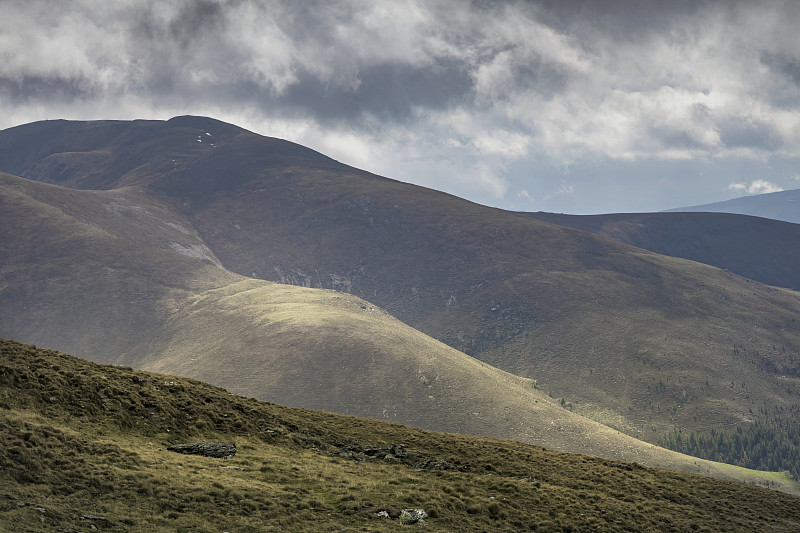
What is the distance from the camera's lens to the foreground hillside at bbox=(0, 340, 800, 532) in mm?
32812

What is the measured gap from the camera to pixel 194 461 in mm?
40750

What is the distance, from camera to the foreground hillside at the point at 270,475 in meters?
32.8

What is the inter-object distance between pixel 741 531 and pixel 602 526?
13538mm

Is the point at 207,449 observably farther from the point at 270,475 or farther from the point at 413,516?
the point at 413,516

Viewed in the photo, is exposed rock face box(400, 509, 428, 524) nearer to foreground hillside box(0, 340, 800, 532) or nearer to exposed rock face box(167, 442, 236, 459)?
foreground hillside box(0, 340, 800, 532)

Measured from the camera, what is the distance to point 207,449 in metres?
44.0

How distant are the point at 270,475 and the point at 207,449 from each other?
5.40 m

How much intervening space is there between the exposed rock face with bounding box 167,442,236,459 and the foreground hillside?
29.8 inches

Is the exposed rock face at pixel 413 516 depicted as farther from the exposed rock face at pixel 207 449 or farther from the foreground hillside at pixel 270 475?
the exposed rock face at pixel 207 449

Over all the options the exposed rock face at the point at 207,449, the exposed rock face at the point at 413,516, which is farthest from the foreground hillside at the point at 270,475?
the exposed rock face at the point at 207,449

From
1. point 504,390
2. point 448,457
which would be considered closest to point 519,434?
point 504,390

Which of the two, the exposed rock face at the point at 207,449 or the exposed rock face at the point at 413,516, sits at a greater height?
the exposed rock face at the point at 207,449

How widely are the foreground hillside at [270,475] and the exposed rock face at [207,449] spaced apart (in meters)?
0.76

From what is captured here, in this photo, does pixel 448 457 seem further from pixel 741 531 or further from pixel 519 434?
pixel 519 434
